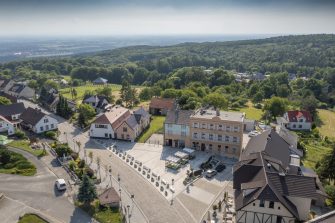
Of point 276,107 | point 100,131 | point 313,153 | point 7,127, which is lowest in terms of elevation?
point 313,153

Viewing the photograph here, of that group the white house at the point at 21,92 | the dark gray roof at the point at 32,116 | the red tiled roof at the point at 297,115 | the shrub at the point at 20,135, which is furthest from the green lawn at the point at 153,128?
the white house at the point at 21,92

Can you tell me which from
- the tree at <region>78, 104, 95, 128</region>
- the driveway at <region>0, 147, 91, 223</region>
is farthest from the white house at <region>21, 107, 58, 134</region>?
the driveway at <region>0, 147, 91, 223</region>

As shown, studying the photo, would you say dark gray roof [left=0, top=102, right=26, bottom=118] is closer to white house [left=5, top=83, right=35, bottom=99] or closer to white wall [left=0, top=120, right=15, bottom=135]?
white wall [left=0, top=120, right=15, bottom=135]

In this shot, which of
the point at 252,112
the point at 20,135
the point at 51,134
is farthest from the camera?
the point at 252,112

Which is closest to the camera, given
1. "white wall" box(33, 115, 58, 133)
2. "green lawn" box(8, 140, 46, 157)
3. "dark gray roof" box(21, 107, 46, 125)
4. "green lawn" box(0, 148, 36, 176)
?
"green lawn" box(0, 148, 36, 176)

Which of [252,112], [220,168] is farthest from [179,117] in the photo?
[252,112]

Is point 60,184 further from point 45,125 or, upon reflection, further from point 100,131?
point 45,125
